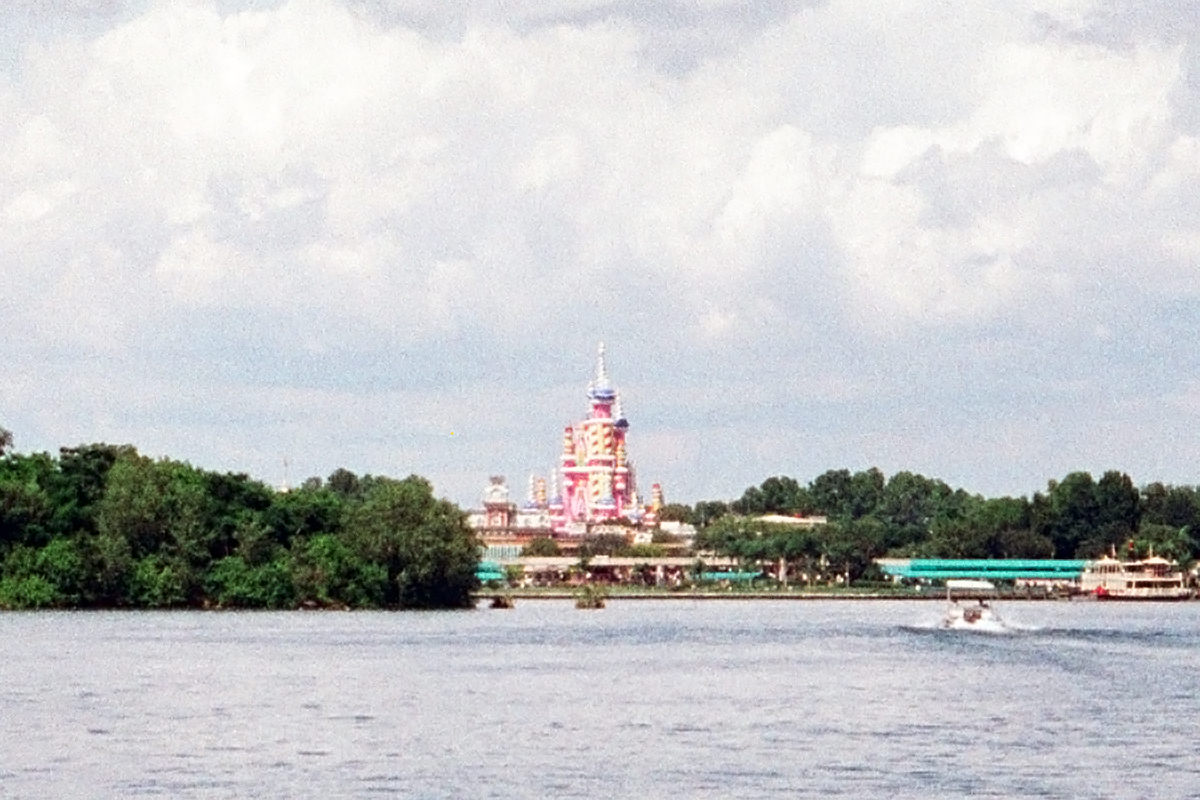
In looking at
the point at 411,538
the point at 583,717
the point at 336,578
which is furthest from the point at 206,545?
the point at 583,717

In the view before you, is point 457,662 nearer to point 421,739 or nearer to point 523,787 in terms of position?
point 421,739

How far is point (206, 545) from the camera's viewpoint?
584 ft

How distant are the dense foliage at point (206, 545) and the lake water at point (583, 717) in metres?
35.6

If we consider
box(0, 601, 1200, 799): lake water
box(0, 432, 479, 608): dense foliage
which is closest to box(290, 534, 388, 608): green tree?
box(0, 432, 479, 608): dense foliage

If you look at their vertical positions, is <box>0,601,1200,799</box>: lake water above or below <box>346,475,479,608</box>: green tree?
below

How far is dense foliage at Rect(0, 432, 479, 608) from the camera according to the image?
574ft

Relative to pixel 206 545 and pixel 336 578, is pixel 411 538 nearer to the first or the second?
pixel 336 578

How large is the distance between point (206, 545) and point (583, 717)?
98.7 m

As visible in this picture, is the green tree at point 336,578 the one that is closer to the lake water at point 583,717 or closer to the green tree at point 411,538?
the green tree at point 411,538

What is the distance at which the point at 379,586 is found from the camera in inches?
7032

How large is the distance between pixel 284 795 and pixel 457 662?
173 feet

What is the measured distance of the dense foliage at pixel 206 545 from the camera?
574 feet

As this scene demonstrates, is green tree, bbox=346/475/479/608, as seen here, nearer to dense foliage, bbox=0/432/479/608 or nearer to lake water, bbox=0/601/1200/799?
dense foliage, bbox=0/432/479/608

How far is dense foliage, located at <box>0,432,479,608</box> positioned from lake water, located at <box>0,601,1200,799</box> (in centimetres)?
3565
